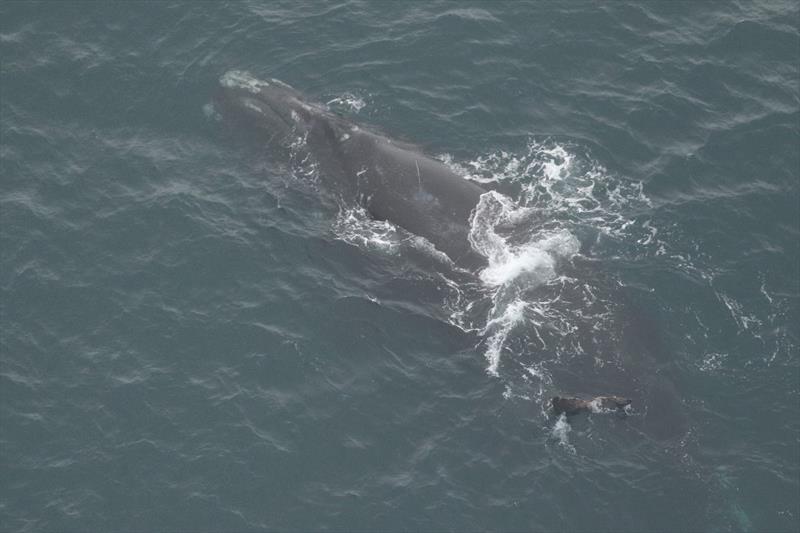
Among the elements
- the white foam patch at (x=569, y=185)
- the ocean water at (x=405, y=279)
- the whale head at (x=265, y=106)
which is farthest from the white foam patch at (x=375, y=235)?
the white foam patch at (x=569, y=185)

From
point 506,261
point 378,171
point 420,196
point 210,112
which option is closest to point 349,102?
point 210,112

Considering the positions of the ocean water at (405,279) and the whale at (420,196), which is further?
the whale at (420,196)

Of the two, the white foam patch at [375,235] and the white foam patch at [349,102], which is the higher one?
the white foam patch at [349,102]

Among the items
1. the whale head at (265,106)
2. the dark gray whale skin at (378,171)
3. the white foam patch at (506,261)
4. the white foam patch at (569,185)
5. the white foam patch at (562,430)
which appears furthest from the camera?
the whale head at (265,106)

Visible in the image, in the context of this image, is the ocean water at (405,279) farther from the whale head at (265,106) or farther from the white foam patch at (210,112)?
the whale head at (265,106)

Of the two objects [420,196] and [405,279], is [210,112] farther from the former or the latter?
[405,279]
